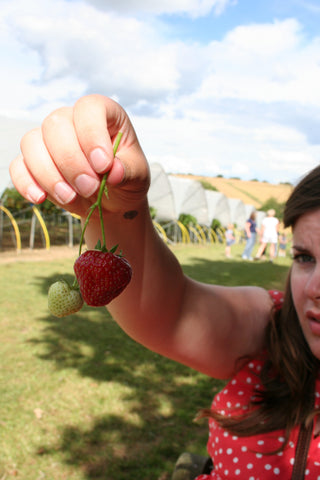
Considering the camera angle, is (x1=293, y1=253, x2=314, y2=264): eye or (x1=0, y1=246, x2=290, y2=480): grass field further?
(x1=0, y1=246, x2=290, y2=480): grass field

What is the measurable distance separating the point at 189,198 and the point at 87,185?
865 inches

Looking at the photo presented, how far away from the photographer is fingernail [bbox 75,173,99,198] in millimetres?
811

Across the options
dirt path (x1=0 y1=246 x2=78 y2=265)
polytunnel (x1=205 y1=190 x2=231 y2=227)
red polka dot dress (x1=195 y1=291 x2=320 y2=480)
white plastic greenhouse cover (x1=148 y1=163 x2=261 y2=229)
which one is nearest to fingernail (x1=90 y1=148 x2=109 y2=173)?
red polka dot dress (x1=195 y1=291 x2=320 y2=480)

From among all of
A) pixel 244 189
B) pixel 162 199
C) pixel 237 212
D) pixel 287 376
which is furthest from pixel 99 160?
pixel 244 189

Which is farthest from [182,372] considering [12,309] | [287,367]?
[287,367]

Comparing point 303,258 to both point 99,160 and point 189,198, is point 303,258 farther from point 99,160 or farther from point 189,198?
point 189,198

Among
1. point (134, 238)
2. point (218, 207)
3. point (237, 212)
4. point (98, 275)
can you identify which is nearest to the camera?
point (98, 275)

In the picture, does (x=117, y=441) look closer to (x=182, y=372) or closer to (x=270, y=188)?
(x=182, y=372)

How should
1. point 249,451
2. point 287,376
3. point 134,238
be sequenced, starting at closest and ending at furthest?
point 134,238 < point 249,451 < point 287,376

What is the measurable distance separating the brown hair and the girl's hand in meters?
0.79

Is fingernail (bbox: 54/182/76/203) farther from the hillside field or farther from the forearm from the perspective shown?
the hillside field

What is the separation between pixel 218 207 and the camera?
27344 millimetres

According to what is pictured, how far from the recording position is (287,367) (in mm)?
1550

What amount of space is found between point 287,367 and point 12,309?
551 centimetres
